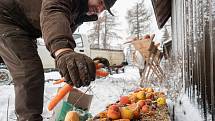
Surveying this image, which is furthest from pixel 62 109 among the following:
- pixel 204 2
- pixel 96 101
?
pixel 96 101

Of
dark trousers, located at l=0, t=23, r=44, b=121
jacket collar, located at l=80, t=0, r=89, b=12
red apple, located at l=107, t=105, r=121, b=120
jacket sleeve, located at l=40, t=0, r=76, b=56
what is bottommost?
red apple, located at l=107, t=105, r=121, b=120

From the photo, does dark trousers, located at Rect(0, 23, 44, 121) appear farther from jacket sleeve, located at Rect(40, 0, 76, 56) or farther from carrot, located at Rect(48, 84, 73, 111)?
jacket sleeve, located at Rect(40, 0, 76, 56)

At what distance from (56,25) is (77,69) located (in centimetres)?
35

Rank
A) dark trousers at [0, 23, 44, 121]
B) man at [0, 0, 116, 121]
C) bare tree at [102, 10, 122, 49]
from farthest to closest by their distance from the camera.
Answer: bare tree at [102, 10, 122, 49]
dark trousers at [0, 23, 44, 121]
man at [0, 0, 116, 121]

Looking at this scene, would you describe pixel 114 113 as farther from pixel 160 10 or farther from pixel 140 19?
pixel 140 19

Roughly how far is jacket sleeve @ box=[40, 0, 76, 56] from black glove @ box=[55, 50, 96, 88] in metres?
0.13

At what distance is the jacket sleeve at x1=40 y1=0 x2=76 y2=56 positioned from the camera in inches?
68.7

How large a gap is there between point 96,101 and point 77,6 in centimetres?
537

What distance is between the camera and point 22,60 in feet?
9.63

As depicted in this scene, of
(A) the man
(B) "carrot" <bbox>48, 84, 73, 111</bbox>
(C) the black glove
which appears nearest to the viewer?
(C) the black glove

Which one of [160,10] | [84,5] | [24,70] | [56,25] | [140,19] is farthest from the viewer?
[140,19]

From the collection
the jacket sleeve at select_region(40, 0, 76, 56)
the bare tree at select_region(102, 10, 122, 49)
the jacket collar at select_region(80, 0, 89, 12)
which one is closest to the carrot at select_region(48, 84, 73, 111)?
the jacket collar at select_region(80, 0, 89, 12)

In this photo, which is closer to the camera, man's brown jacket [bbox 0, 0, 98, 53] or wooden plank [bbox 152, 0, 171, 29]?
man's brown jacket [bbox 0, 0, 98, 53]

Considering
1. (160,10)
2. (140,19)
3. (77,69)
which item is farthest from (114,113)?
(140,19)
